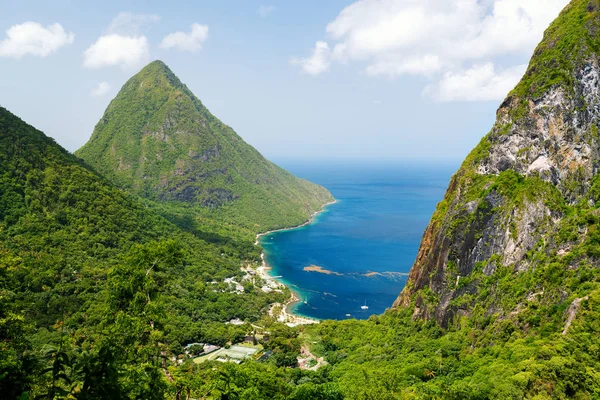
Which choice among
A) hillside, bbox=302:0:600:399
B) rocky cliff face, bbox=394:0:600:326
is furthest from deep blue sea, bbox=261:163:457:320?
rocky cliff face, bbox=394:0:600:326

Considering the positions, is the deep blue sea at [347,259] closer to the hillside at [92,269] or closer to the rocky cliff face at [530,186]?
the hillside at [92,269]

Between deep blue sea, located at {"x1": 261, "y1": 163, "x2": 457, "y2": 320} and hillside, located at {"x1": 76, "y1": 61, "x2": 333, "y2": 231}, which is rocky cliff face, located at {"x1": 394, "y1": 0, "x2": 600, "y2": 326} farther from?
hillside, located at {"x1": 76, "y1": 61, "x2": 333, "y2": 231}

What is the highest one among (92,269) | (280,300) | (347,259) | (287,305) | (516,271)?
(516,271)

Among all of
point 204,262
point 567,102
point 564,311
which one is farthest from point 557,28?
point 204,262

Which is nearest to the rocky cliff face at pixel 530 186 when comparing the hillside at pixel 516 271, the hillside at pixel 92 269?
the hillside at pixel 516 271

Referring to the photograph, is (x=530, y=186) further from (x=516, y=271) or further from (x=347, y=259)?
(x=347, y=259)

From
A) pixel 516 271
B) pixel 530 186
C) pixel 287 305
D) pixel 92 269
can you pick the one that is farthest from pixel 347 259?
pixel 516 271
